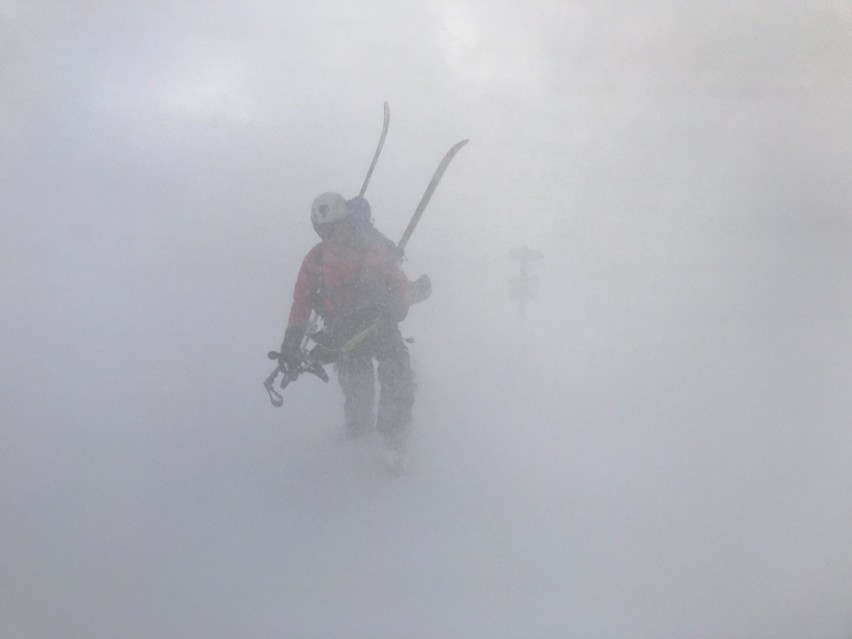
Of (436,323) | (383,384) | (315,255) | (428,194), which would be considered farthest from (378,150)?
(383,384)

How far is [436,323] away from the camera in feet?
5.11

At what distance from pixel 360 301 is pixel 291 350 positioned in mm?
189

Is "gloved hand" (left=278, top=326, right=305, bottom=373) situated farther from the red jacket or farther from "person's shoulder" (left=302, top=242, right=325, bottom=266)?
"person's shoulder" (left=302, top=242, right=325, bottom=266)

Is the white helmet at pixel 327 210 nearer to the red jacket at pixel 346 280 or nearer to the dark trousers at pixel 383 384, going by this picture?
the red jacket at pixel 346 280

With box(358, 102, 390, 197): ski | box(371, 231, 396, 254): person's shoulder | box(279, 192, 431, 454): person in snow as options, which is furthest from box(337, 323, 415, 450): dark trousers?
box(358, 102, 390, 197): ski

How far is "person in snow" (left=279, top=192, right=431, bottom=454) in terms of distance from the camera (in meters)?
1.45

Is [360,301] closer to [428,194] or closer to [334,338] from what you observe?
[334,338]

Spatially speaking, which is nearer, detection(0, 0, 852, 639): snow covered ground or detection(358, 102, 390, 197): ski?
detection(0, 0, 852, 639): snow covered ground

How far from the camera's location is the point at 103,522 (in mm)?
1457

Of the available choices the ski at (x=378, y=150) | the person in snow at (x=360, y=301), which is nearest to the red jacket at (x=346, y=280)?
the person in snow at (x=360, y=301)

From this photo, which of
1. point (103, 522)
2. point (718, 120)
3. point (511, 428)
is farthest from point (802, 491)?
point (103, 522)

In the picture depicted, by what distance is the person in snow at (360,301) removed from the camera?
145 centimetres

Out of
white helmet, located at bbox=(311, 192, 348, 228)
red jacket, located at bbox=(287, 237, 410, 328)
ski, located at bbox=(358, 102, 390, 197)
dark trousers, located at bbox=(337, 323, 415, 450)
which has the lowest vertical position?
dark trousers, located at bbox=(337, 323, 415, 450)

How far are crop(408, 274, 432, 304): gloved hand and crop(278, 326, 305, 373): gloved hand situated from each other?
0.81ft
